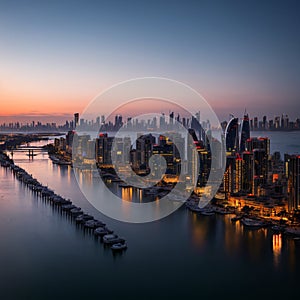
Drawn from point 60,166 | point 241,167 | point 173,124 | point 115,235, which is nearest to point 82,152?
point 60,166

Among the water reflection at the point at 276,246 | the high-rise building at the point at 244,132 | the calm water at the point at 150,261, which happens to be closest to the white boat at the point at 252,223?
the calm water at the point at 150,261

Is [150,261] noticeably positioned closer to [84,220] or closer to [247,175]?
[84,220]

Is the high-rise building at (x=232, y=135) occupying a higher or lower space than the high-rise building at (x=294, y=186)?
higher

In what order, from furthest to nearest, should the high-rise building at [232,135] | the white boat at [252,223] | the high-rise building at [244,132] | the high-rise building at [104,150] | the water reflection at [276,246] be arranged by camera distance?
1. the high-rise building at [104,150]
2. the high-rise building at [244,132]
3. the high-rise building at [232,135]
4. the white boat at [252,223]
5. the water reflection at [276,246]

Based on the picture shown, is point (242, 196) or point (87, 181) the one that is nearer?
point (242, 196)

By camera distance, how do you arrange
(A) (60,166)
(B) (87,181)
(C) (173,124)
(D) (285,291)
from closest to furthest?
(D) (285,291) → (B) (87,181) → (C) (173,124) → (A) (60,166)

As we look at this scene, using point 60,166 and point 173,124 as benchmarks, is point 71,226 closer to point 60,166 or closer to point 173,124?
point 173,124

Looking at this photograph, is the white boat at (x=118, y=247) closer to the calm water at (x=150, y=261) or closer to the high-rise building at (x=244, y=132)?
the calm water at (x=150, y=261)
